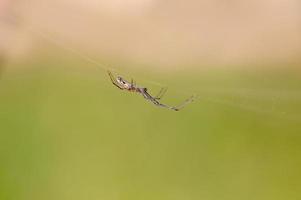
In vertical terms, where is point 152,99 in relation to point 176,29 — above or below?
below

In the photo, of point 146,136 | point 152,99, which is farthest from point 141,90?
point 146,136

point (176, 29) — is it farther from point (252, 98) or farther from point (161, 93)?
point (252, 98)

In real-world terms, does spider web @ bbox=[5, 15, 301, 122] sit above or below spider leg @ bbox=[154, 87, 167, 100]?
above

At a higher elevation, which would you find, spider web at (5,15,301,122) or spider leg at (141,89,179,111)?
spider web at (5,15,301,122)

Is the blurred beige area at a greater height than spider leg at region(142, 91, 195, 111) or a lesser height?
greater

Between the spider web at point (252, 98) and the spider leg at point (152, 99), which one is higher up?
the spider web at point (252, 98)

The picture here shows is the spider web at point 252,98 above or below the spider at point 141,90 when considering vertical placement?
above

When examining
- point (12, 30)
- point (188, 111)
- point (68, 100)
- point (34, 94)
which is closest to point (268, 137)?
point (188, 111)
